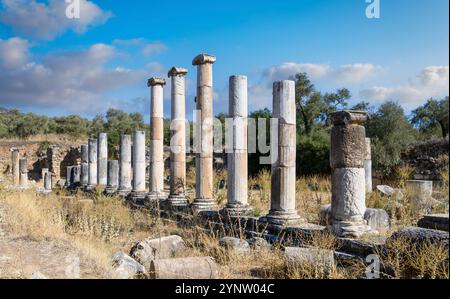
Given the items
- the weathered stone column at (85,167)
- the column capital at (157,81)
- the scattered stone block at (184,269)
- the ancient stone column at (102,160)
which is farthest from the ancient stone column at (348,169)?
the weathered stone column at (85,167)

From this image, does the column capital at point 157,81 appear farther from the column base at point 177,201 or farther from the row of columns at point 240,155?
the column base at point 177,201

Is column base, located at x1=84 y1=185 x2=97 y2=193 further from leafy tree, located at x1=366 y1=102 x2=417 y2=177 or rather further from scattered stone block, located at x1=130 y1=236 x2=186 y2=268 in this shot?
leafy tree, located at x1=366 y1=102 x2=417 y2=177

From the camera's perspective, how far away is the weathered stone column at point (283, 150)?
9.60 m

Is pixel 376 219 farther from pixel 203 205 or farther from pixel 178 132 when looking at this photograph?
pixel 178 132

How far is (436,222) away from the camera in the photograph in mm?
6723

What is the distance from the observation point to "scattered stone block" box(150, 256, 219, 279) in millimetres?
6359

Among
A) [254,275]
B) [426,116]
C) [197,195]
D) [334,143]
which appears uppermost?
[426,116]

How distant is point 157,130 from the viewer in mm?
16109

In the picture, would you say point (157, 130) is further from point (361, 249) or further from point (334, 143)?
point (361, 249)

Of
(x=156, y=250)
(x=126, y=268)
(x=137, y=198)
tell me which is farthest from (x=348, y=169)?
(x=137, y=198)

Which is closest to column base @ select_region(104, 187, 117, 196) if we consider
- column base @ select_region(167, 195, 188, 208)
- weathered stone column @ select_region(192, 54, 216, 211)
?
column base @ select_region(167, 195, 188, 208)
